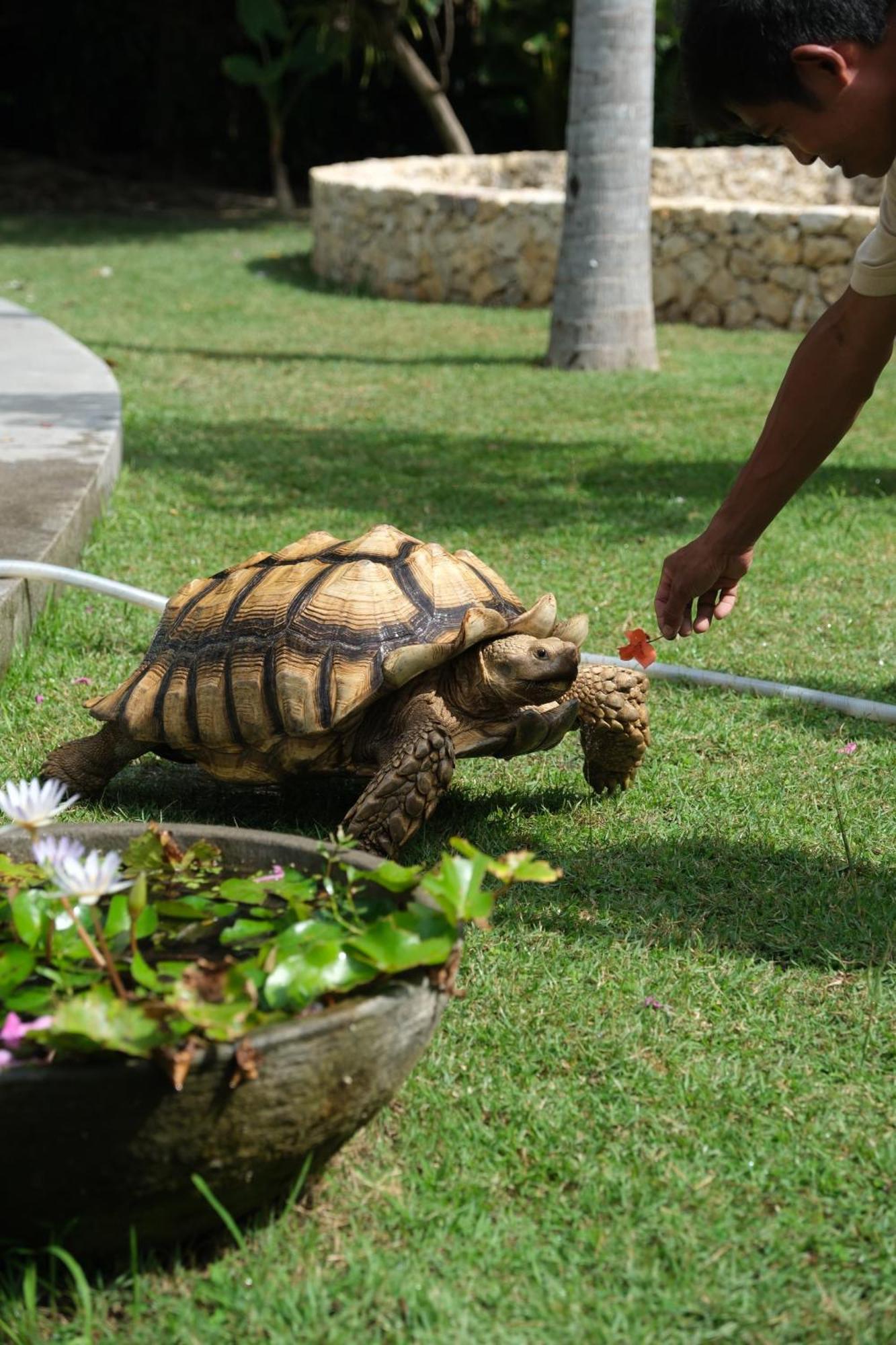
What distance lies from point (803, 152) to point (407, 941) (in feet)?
4.90

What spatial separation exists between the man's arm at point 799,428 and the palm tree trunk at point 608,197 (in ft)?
23.5

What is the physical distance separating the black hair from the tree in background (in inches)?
607

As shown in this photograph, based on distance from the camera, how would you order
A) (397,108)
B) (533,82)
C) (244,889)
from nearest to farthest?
(244,889)
(533,82)
(397,108)

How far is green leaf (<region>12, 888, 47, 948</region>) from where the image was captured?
6.27ft

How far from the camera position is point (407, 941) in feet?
6.17

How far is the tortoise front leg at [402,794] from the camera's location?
2986 millimetres

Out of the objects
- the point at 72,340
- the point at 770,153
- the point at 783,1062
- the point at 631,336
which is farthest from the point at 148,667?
the point at 770,153

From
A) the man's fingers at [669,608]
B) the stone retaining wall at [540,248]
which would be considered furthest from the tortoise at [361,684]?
the stone retaining wall at [540,248]

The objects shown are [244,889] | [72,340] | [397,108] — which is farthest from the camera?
[397,108]

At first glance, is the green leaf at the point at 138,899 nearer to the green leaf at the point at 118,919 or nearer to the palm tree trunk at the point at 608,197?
the green leaf at the point at 118,919

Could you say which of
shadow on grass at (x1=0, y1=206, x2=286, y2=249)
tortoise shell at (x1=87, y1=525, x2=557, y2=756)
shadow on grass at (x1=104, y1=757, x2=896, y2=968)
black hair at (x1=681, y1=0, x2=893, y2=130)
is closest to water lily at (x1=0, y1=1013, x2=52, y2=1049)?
shadow on grass at (x1=104, y1=757, x2=896, y2=968)

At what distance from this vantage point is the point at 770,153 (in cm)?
1683

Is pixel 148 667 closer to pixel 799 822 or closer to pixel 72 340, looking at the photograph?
pixel 799 822

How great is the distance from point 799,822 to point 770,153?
15.1 meters
